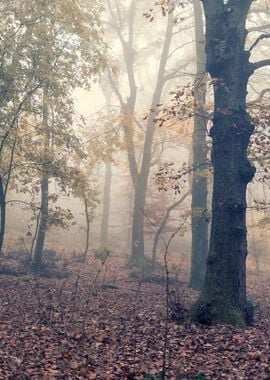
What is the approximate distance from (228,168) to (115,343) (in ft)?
13.9

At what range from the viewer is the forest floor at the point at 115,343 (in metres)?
7.21

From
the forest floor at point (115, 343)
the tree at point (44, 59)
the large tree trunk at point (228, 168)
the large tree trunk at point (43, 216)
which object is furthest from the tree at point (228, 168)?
the large tree trunk at point (43, 216)

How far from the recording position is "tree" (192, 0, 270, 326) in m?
10.0

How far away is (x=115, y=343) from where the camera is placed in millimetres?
8891

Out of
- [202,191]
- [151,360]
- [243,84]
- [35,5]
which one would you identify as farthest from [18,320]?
[202,191]

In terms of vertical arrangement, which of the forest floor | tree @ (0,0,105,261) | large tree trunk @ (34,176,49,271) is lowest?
the forest floor

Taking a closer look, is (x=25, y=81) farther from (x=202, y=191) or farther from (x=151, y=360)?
(x=151, y=360)

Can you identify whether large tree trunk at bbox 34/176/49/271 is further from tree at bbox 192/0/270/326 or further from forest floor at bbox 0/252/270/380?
tree at bbox 192/0/270/326

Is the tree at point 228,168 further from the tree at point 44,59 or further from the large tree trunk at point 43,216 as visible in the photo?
the large tree trunk at point 43,216

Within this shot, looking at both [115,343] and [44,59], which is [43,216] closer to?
[44,59]

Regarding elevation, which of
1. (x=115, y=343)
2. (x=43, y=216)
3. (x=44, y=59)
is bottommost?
(x=115, y=343)

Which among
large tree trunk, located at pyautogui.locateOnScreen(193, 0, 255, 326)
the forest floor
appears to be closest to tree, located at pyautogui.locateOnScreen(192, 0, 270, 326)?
large tree trunk, located at pyautogui.locateOnScreen(193, 0, 255, 326)

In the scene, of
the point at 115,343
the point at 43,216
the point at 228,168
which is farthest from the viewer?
the point at 43,216

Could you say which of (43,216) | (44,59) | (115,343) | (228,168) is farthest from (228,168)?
(43,216)
